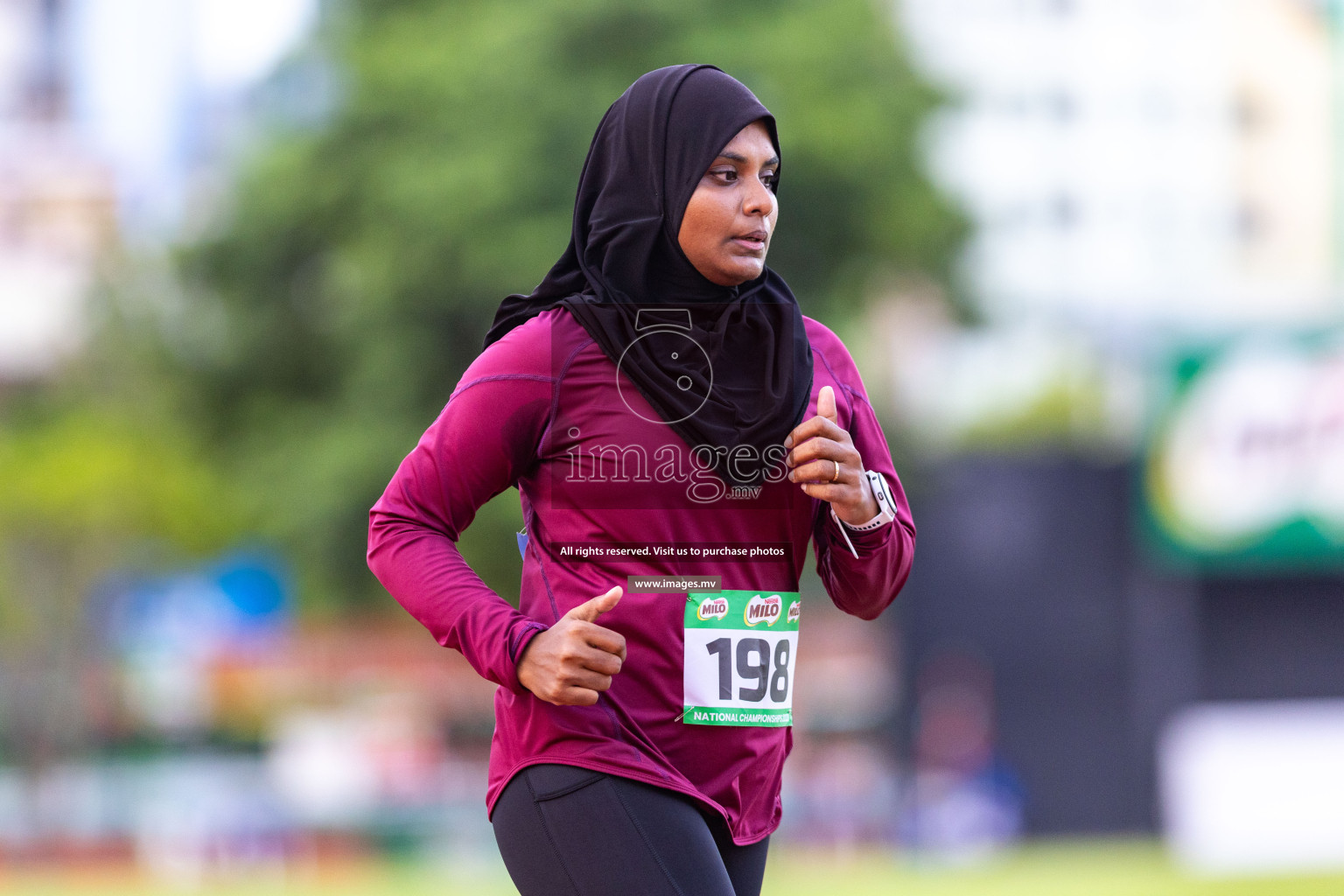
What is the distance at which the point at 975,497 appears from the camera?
631 inches

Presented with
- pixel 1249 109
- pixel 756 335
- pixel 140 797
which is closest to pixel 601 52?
pixel 140 797

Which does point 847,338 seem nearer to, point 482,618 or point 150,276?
point 150,276

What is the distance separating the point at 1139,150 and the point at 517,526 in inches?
1846

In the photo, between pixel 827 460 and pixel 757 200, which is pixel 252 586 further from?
pixel 827 460

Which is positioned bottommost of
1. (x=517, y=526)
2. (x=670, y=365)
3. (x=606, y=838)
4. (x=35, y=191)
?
(x=606, y=838)

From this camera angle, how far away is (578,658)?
7.34ft

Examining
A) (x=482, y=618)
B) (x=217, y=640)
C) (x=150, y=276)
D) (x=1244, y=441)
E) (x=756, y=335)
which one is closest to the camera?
(x=482, y=618)

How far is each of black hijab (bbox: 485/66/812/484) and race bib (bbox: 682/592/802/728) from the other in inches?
7.2

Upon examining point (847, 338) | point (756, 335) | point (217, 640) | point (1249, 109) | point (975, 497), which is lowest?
point (756, 335)

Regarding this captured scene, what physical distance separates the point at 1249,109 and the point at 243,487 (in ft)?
149

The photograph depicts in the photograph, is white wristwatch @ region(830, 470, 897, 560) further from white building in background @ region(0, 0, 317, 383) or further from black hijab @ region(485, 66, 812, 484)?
white building in background @ region(0, 0, 317, 383)

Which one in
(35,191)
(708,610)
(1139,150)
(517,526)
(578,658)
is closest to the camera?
(578,658)

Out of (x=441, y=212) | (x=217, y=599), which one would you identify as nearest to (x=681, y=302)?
(x=441, y=212)

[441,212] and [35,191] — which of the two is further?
[35,191]
